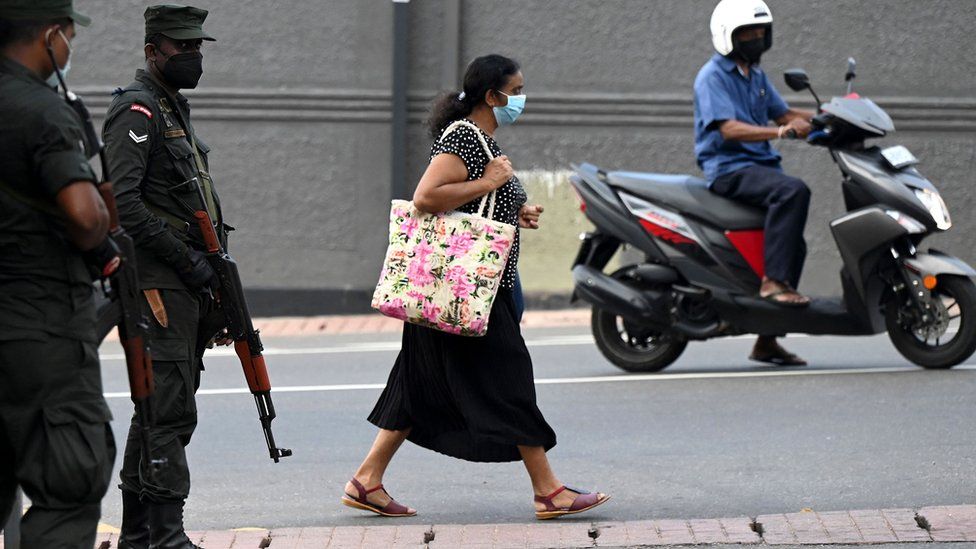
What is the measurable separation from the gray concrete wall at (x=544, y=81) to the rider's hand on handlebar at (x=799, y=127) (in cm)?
499

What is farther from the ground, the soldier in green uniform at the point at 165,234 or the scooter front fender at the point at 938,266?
the soldier in green uniform at the point at 165,234

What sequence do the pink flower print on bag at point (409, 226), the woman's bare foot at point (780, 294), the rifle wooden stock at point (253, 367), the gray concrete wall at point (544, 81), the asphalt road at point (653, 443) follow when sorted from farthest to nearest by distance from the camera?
the gray concrete wall at point (544, 81) → the woman's bare foot at point (780, 294) → the asphalt road at point (653, 443) → the pink flower print on bag at point (409, 226) → the rifle wooden stock at point (253, 367)

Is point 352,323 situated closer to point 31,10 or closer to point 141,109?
point 141,109

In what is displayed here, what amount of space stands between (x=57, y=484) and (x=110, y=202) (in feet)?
2.44

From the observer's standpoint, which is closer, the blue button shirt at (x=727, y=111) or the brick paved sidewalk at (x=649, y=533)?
the brick paved sidewalk at (x=649, y=533)

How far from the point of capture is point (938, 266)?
941 centimetres

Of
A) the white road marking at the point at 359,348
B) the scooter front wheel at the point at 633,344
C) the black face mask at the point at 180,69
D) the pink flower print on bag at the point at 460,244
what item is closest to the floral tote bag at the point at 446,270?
the pink flower print on bag at the point at 460,244

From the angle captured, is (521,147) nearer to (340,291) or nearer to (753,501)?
(340,291)

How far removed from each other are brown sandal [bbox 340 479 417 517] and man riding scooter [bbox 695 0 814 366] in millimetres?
3762

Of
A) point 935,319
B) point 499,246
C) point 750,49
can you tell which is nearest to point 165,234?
point 499,246

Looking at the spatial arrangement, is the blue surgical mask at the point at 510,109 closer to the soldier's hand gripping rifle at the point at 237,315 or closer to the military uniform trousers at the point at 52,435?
the soldier's hand gripping rifle at the point at 237,315

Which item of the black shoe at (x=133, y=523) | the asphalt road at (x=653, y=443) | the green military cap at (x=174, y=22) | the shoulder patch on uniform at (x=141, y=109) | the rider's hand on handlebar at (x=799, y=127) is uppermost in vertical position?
the green military cap at (x=174, y=22)

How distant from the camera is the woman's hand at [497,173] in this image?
6262 millimetres

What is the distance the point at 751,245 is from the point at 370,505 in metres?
4.00
